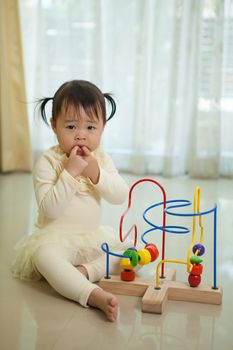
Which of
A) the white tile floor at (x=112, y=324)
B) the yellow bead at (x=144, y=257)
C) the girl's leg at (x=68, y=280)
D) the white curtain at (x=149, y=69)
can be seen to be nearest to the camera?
the white tile floor at (x=112, y=324)

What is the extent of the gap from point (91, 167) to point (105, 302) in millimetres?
404

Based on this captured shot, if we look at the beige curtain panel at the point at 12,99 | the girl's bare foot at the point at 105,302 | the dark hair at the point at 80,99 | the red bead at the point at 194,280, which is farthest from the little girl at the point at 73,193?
the beige curtain panel at the point at 12,99

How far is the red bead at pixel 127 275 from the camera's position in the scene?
1.62 meters

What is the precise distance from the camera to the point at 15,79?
3.12 meters

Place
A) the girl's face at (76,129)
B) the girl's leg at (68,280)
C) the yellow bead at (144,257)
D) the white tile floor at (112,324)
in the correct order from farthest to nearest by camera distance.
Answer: the girl's face at (76,129), the yellow bead at (144,257), the girl's leg at (68,280), the white tile floor at (112,324)

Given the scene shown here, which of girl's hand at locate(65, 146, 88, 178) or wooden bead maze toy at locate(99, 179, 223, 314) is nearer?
wooden bead maze toy at locate(99, 179, 223, 314)

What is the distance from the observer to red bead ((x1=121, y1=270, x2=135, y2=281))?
1621 mm

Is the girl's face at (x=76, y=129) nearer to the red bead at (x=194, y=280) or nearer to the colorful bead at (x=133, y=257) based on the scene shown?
the colorful bead at (x=133, y=257)

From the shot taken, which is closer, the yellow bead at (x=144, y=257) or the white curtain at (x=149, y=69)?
the yellow bead at (x=144, y=257)

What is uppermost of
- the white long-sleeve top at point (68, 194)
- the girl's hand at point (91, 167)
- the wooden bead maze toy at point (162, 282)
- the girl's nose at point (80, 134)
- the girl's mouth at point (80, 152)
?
the girl's nose at point (80, 134)

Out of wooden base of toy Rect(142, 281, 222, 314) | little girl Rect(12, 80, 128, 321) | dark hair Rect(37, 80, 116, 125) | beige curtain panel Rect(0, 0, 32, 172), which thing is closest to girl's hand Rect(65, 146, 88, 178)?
little girl Rect(12, 80, 128, 321)

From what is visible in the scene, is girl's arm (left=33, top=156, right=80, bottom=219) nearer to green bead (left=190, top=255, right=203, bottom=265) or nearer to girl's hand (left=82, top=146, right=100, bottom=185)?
girl's hand (left=82, top=146, right=100, bottom=185)

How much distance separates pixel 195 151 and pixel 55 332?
6.17ft

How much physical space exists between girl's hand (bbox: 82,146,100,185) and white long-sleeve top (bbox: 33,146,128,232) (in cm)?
→ 1
